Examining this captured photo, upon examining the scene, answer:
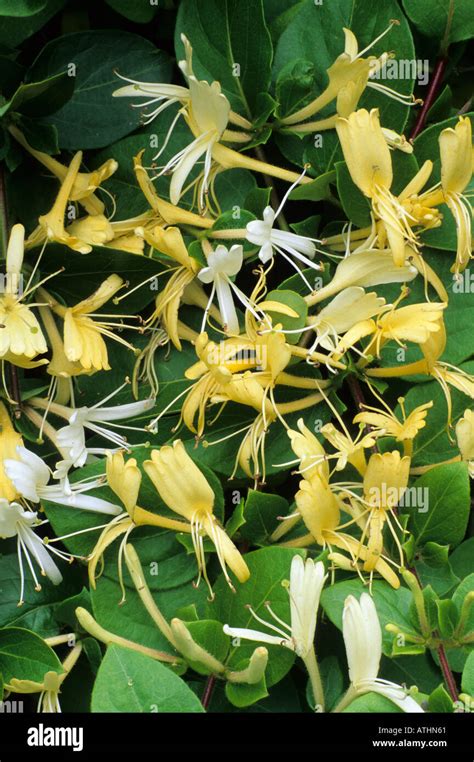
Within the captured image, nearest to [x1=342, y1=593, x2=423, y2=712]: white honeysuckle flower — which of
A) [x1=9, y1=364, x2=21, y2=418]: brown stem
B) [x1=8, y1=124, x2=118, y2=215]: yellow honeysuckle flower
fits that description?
[x1=9, y1=364, x2=21, y2=418]: brown stem

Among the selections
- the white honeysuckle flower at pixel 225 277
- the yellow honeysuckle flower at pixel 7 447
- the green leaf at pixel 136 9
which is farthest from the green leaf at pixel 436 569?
the green leaf at pixel 136 9

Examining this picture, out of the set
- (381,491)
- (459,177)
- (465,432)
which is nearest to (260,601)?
(381,491)

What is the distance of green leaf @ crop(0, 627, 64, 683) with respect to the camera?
3.46ft

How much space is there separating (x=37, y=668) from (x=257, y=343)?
41 centimetres

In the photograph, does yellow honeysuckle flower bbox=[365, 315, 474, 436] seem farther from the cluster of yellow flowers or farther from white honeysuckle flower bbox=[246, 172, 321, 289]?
white honeysuckle flower bbox=[246, 172, 321, 289]

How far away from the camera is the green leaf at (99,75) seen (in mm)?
1196

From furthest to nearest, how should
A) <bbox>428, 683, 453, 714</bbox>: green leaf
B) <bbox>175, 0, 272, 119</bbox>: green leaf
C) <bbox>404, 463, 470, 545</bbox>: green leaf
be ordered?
<bbox>175, 0, 272, 119</bbox>: green leaf, <bbox>404, 463, 470, 545</bbox>: green leaf, <bbox>428, 683, 453, 714</bbox>: green leaf

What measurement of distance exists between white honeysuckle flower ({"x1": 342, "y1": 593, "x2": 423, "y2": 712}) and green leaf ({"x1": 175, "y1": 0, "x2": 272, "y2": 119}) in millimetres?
568

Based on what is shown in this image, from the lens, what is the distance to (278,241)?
1.10 m

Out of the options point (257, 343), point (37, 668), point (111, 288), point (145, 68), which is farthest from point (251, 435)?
point (145, 68)

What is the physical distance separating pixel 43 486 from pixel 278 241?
0.37 m

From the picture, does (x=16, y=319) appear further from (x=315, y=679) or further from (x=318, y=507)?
(x=315, y=679)

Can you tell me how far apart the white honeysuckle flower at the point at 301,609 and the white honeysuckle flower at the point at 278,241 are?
31 centimetres

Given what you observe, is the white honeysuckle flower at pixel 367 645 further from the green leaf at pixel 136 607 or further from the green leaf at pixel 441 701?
the green leaf at pixel 136 607
